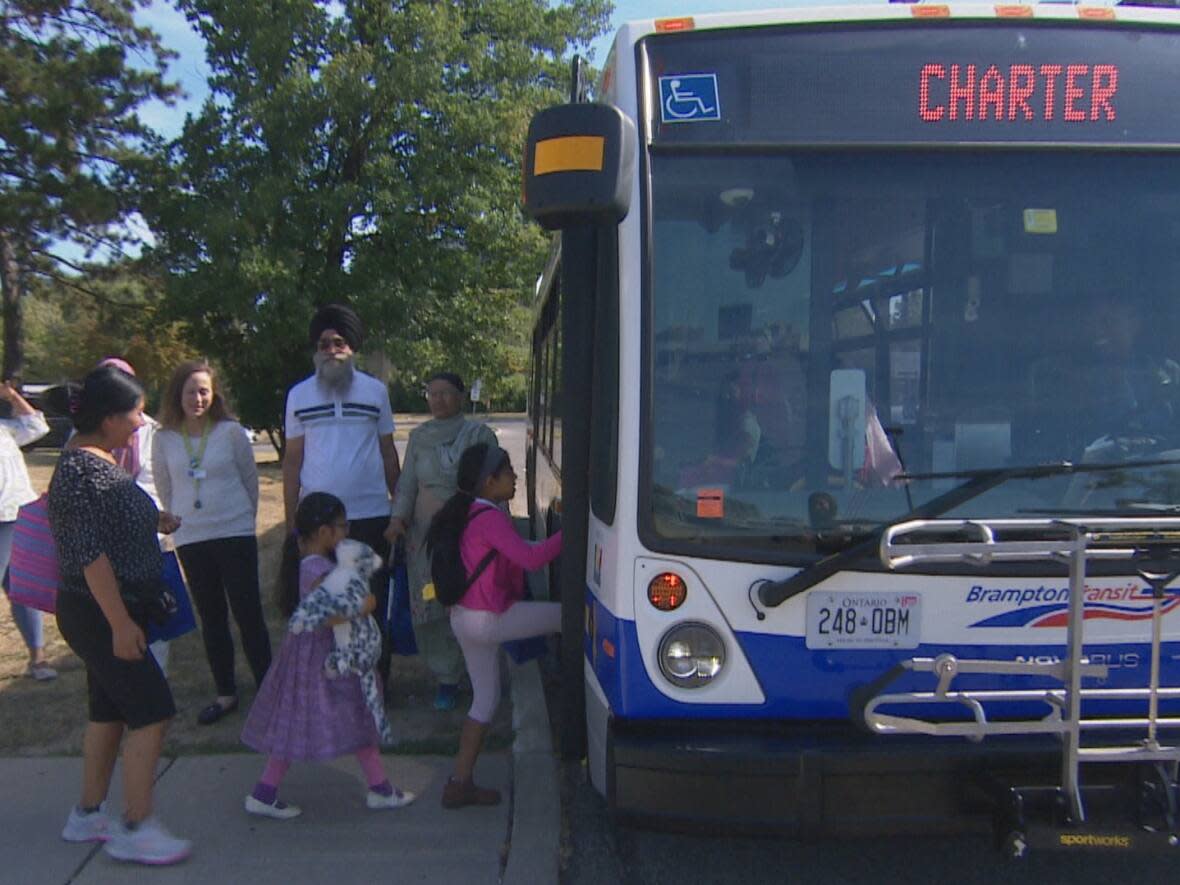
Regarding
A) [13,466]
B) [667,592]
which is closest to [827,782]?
[667,592]

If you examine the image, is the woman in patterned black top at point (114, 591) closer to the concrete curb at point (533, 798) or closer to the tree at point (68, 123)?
the concrete curb at point (533, 798)

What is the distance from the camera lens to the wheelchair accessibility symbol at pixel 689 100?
3363mm

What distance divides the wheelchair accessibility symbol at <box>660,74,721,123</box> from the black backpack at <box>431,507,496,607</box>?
1.64 meters

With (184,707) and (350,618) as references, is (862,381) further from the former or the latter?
(184,707)

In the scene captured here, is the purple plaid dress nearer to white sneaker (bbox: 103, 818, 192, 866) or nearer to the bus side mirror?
white sneaker (bbox: 103, 818, 192, 866)

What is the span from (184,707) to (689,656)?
347cm

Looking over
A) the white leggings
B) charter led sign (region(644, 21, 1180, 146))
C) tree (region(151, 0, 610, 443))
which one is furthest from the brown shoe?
tree (region(151, 0, 610, 443))

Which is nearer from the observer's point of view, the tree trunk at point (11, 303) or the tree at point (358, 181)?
the tree at point (358, 181)


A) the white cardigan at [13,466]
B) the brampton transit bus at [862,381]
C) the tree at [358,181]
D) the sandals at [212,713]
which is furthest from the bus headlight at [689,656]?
the tree at [358,181]

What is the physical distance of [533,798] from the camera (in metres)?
4.33

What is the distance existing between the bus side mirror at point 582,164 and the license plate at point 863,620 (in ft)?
4.24

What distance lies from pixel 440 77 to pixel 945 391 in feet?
60.3

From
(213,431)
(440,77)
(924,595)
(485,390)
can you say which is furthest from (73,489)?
(485,390)

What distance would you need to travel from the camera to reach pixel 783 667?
319cm
